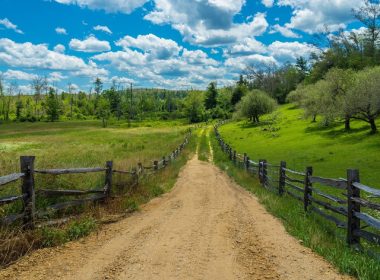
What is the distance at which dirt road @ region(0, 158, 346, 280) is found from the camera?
665cm

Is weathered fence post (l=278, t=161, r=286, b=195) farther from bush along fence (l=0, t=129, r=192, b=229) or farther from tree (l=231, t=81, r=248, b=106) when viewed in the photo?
tree (l=231, t=81, r=248, b=106)

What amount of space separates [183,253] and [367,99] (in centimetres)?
4128

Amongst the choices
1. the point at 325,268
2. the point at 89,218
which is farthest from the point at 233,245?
the point at 89,218

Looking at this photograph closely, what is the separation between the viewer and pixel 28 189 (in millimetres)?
8516

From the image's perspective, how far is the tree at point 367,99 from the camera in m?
41.5

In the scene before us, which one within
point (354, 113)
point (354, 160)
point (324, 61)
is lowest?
point (354, 160)

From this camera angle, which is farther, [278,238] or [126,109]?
[126,109]

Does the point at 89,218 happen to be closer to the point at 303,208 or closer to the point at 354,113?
the point at 303,208

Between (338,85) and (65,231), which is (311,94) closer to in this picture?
(338,85)

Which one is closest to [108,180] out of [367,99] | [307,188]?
[307,188]

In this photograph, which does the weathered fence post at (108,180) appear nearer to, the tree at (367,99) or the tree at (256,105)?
the tree at (367,99)

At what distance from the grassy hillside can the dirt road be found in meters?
16.1

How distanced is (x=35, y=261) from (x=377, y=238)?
6.98 metres

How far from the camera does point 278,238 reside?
913 centimetres
